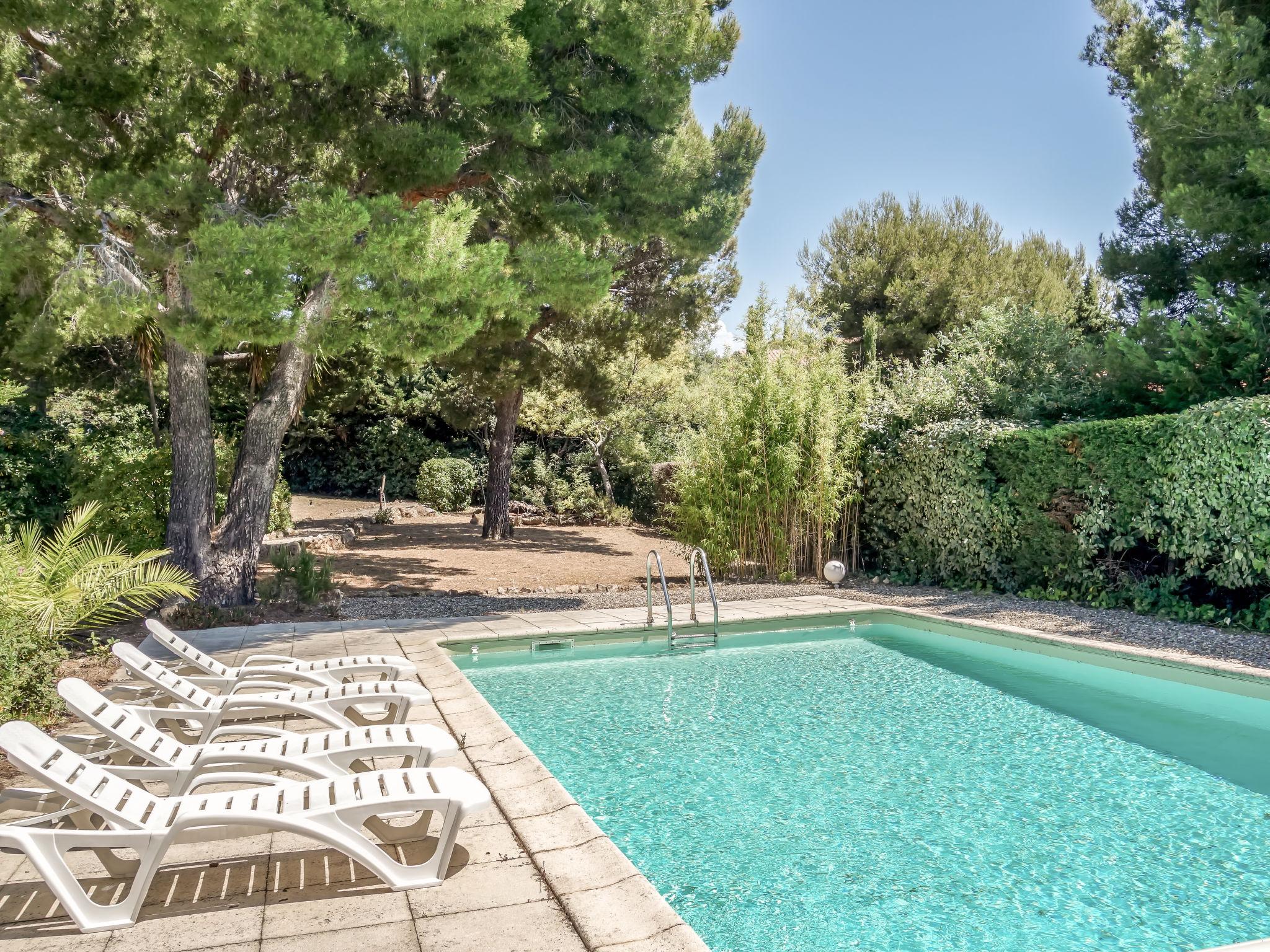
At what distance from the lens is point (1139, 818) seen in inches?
181

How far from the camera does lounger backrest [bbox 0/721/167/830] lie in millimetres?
2787

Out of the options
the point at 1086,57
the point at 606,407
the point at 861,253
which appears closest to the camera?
the point at 1086,57

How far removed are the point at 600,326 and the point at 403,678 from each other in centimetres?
1070

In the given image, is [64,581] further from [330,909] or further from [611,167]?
[611,167]

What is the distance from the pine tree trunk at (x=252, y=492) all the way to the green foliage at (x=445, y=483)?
13026mm

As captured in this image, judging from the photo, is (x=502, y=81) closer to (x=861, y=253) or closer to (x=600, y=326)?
(x=600, y=326)

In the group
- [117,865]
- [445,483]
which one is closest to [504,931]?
[117,865]

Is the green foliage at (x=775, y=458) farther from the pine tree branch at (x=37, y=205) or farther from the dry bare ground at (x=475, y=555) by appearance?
the pine tree branch at (x=37, y=205)

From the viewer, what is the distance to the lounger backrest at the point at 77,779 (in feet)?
9.14

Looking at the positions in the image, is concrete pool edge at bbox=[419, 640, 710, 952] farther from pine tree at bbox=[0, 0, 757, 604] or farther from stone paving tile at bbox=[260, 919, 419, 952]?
pine tree at bbox=[0, 0, 757, 604]

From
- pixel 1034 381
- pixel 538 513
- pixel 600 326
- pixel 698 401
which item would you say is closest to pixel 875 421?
pixel 1034 381

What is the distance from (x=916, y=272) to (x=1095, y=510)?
664 inches

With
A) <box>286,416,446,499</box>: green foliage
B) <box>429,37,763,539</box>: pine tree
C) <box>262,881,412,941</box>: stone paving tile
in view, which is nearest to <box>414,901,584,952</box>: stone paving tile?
<box>262,881,412,941</box>: stone paving tile

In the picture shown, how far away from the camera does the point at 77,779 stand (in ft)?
9.75
